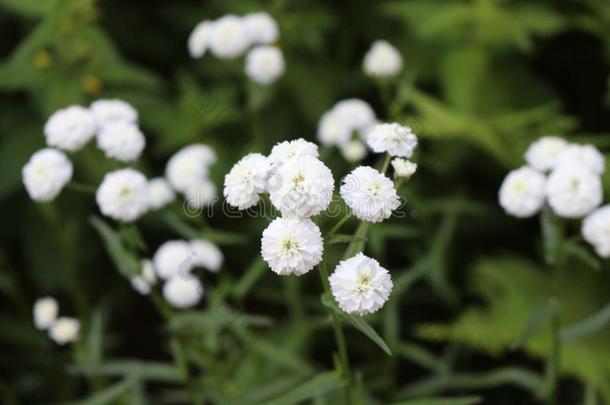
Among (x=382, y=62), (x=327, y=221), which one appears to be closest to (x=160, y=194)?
(x=327, y=221)

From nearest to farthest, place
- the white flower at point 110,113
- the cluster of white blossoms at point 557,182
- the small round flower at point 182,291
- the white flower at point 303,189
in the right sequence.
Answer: the white flower at point 303,189, the cluster of white blossoms at point 557,182, the white flower at point 110,113, the small round flower at point 182,291

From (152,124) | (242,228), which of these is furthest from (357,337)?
(152,124)

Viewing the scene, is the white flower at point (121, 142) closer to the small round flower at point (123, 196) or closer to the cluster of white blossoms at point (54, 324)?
the small round flower at point (123, 196)

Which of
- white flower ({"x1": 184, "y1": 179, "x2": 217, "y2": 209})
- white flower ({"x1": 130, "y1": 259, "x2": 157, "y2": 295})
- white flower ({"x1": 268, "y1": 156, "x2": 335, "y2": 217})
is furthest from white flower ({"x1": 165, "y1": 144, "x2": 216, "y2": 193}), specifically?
white flower ({"x1": 268, "y1": 156, "x2": 335, "y2": 217})

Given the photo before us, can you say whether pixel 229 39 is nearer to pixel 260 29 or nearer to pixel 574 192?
pixel 260 29

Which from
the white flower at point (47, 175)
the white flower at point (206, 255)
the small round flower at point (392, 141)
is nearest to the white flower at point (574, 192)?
the small round flower at point (392, 141)

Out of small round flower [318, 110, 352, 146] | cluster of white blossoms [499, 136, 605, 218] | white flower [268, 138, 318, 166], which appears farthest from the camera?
small round flower [318, 110, 352, 146]

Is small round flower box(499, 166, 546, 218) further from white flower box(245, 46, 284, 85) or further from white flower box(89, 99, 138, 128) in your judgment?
white flower box(89, 99, 138, 128)
